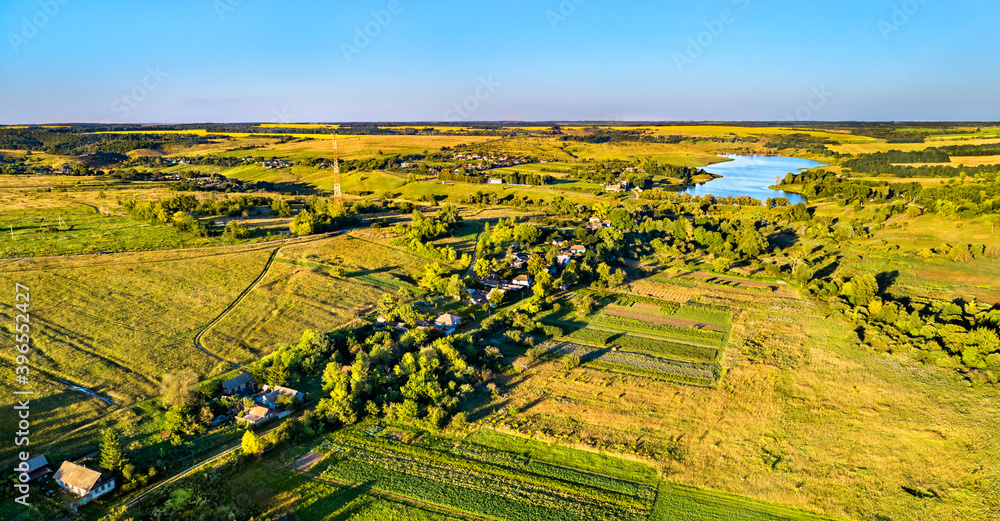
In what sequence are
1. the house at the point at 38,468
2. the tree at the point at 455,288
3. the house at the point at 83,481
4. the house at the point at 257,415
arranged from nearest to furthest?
1. the house at the point at 83,481
2. the house at the point at 38,468
3. the house at the point at 257,415
4. the tree at the point at 455,288

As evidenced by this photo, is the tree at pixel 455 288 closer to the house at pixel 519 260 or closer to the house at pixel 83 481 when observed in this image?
the house at pixel 519 260

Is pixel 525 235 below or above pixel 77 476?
above

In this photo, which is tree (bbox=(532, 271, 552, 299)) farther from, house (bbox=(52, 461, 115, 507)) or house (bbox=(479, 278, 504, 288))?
house (bbox=(52, 461, 115, 507))

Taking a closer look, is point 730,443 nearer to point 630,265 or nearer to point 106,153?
point 630,265

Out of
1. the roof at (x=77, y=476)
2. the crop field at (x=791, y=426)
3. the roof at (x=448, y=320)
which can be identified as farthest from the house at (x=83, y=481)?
the roof at (x=448, y=320)

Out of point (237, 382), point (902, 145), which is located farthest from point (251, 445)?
point (902, 145)

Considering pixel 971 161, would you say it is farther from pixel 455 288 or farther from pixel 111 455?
pixel 111 455
